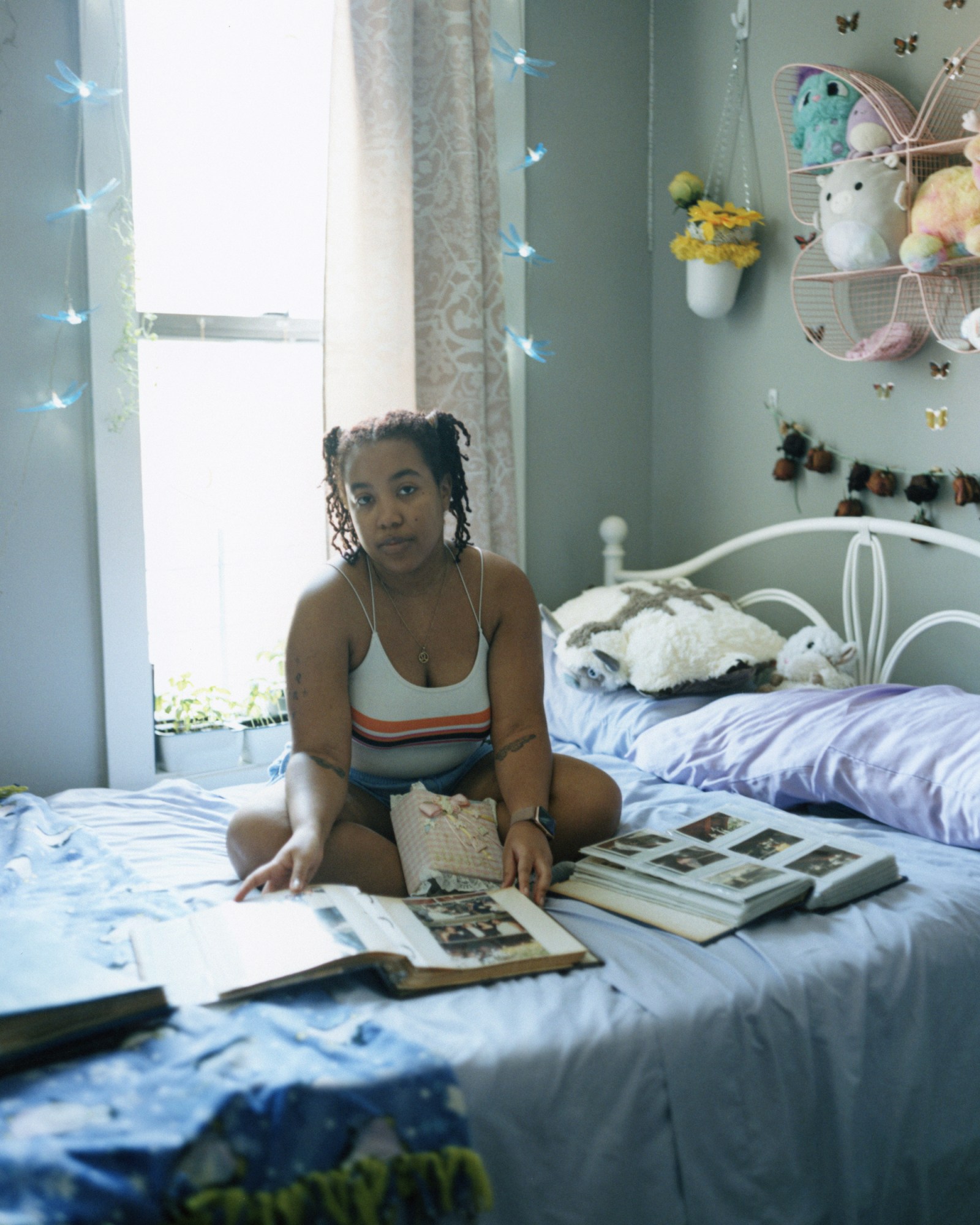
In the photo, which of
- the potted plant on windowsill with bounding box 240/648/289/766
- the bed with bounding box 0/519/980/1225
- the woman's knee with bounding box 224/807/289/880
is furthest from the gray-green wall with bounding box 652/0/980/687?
the woman's knee with bounding box 224/807/289/880

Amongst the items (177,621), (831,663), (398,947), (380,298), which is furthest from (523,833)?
(380,298)

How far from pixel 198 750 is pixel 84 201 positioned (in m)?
1.17

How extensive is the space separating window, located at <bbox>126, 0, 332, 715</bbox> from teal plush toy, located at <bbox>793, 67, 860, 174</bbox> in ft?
3.51

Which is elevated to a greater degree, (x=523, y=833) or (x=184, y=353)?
(x=184, y=353)

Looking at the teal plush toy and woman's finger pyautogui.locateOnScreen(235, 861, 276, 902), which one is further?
the teal plush toy

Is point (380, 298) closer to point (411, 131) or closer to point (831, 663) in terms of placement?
point (411, 131)

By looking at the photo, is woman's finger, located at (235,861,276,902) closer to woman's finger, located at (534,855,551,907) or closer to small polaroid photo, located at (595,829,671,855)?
woman's finger, located at (534,855,551,907)

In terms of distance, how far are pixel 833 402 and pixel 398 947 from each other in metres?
1.81

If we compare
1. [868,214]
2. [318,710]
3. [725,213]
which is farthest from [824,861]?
[725,213]

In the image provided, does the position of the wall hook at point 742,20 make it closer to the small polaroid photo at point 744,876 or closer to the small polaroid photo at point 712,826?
the small polaroid photo at point 712,826

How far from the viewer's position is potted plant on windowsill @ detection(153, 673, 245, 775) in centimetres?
236

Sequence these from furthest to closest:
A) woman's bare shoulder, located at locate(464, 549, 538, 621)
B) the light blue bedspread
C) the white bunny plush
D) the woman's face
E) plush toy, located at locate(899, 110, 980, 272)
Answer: the white bunny plush
plush toy, located at locate(899, 110, 980, 272)
woman's bare shoulder, located at locate(464, 549, 538, 621)
the woman's face
the light blue bedspread

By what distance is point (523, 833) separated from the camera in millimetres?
1497

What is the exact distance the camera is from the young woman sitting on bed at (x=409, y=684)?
5.07 ft
